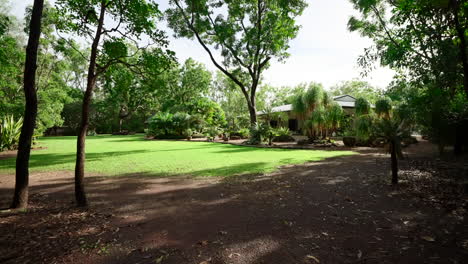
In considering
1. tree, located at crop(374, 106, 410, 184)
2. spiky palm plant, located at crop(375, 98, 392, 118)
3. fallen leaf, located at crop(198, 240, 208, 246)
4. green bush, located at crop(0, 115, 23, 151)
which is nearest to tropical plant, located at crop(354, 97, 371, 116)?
spiky palm plant, located at crop(375, 98, 392, 118)

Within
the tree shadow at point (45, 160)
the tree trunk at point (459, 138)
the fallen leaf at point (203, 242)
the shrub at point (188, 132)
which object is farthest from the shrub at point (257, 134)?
the fallen leaf at point (203, 242)

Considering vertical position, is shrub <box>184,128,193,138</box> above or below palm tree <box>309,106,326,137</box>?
below

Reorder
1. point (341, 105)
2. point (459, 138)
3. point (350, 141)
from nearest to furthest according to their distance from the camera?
1. point (459, 138)
2. point (350, 141)
3. point (341, 105)

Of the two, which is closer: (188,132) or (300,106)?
(300,106)

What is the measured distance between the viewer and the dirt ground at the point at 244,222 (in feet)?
8.77

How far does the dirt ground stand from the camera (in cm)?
267

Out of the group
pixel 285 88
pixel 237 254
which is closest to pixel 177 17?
pixel 237 254

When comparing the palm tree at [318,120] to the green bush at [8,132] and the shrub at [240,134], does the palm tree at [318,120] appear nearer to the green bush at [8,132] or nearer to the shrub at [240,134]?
Result: the shrub at [240,134]

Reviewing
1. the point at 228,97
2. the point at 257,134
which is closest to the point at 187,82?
the point at 228,97

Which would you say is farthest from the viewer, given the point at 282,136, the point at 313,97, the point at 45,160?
the point at 282,136

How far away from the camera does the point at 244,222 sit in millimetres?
3566

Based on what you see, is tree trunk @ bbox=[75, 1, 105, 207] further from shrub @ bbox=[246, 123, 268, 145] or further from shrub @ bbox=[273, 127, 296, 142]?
shrub @ bbox=[273, 127, 296, 142]

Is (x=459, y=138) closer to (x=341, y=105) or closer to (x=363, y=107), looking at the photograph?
(x=363, y=107)

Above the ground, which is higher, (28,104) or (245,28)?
(245,28)
